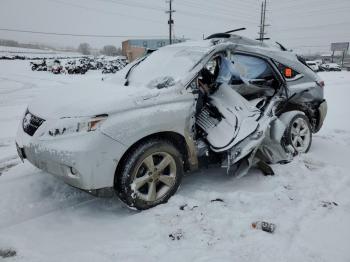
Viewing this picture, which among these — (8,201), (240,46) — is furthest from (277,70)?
(8,201)

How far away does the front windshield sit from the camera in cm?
390

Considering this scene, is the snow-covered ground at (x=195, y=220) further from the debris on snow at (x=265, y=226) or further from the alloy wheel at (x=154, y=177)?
the alloy wheel at (x=154, y=177)

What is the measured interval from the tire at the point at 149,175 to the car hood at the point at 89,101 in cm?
50

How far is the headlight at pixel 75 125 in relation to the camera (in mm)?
3115

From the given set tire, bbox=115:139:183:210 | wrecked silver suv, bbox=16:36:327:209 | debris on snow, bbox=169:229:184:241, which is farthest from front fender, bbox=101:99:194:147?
debris on snow, bbox=169:229:184:241

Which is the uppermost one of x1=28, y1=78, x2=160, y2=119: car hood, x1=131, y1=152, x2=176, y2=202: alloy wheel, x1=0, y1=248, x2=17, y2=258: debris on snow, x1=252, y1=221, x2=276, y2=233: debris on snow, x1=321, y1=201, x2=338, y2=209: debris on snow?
x1=28, y1=78, x2=160, y2=119: car hood

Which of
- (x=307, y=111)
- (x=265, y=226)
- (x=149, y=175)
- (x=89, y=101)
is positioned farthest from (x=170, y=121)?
(x=307, y=111)

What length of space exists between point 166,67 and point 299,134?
256cm

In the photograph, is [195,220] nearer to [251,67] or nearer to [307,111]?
[251,67]

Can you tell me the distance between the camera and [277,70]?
4.95 metres

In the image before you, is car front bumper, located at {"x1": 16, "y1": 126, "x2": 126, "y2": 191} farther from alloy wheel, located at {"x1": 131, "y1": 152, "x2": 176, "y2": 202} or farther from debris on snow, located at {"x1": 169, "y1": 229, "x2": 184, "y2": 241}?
debris on snow, located at {"x1": 169, "y1": 229, "x2": 184, "y2": 241}

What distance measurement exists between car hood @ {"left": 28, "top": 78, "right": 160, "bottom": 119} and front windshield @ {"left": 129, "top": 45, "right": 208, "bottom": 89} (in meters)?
0.31

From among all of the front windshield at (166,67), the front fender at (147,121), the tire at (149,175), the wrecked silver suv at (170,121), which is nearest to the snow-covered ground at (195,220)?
the tire at (149,175)

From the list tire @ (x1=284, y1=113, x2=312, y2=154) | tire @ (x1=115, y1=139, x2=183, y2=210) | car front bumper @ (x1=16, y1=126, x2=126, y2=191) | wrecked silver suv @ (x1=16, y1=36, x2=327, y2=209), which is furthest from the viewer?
tire @ (x1=284, y1=113, x2=312, y2=154)
